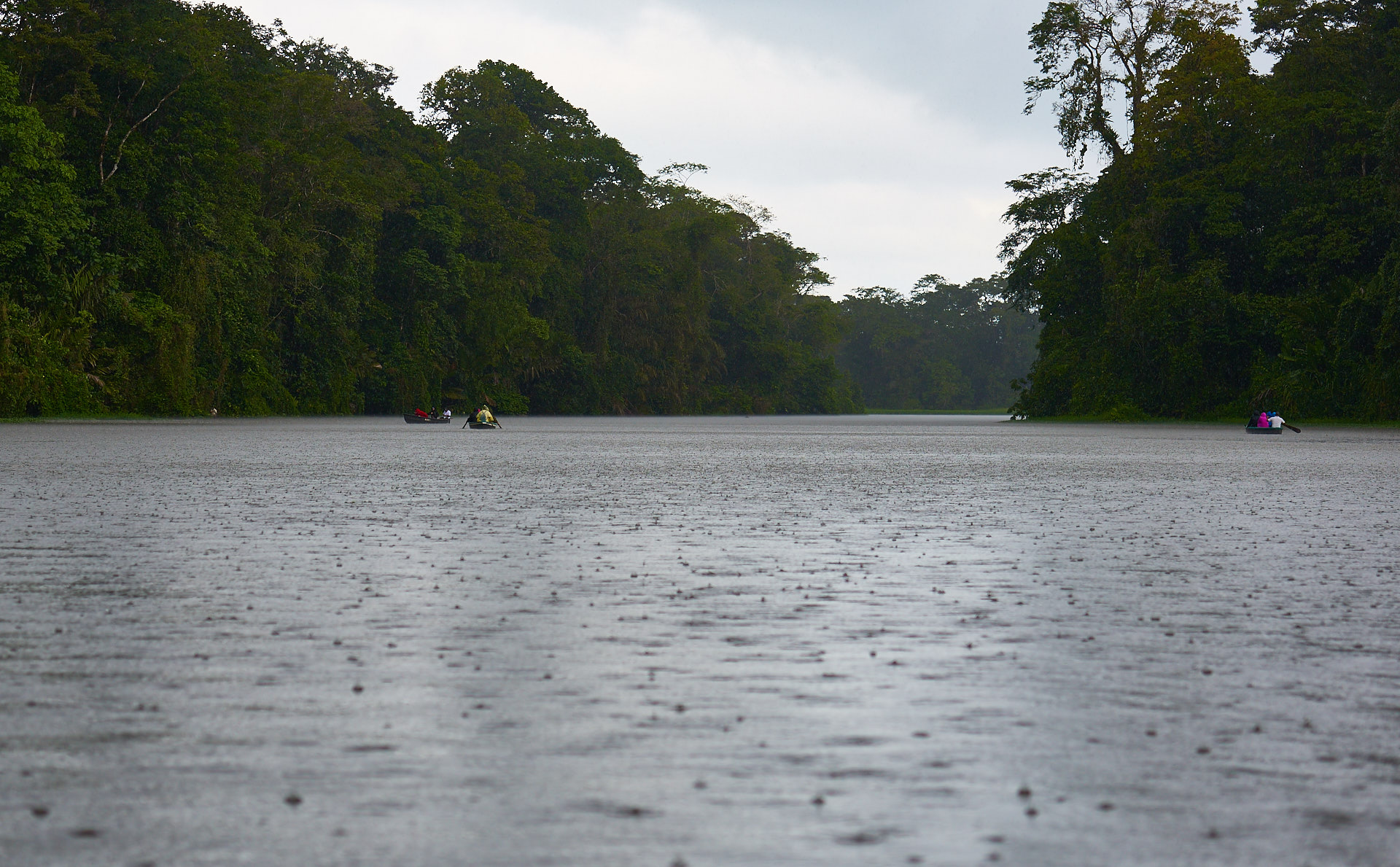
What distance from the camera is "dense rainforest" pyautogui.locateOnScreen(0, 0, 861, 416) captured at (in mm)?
54406

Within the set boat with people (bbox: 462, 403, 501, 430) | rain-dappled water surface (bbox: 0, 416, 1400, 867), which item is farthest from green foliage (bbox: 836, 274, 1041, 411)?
rain-dappled water surface (bbox: 0, 416, 1400, 867)

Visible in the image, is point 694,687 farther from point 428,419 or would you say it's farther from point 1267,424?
point 428,419

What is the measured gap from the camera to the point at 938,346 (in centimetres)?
18825

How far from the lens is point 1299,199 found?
6116 cm

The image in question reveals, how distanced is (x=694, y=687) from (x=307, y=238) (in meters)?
69.5

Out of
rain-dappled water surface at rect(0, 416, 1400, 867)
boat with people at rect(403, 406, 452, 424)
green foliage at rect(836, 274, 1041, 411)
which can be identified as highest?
green foliage at rect(836, 274, 1041, 411)

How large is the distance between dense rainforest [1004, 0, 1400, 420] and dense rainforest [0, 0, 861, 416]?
33.7 meters

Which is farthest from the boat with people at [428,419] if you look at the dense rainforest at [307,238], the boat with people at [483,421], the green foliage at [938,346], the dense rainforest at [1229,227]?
the green foliage at [938,346]

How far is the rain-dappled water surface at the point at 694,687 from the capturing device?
12.8ft

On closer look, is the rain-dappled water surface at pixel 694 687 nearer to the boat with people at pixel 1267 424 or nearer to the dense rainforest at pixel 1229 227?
the boat with people at pixel 1267 424

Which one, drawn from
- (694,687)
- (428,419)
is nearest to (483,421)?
(428,419)

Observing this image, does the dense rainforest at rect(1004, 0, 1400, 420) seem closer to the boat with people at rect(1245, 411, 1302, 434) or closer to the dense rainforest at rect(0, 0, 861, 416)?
the boat with people at rect(1245, 411, 1302, 434)

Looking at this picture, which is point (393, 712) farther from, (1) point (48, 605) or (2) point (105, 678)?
(1) point (48, 605)

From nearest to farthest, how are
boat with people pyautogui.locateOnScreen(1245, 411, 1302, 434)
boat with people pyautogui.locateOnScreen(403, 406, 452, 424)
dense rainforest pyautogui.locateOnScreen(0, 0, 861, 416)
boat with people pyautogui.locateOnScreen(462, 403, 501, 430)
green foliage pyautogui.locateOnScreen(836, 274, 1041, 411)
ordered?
1. boat with people pyautogui.locateOnScreen(1245, 411, 1302, 434)
2. boat with people pyautogui.locateOnScreen(462, 403, 501, 430)
3. dense rainforest pyautogui.locateOnScreen(0, 0, 861, 416)
4. boat with people pyautogui.locateOnScreen(403, 406, 452, 424)
5. green foliage pyautogui.locateOnScreen(836, 274, 1041, 411)
